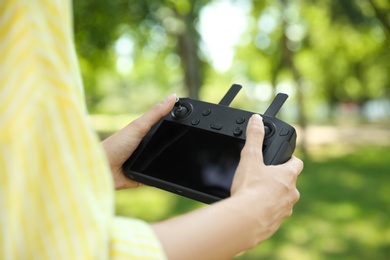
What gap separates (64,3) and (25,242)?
256 mm

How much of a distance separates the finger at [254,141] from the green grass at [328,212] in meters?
4.53

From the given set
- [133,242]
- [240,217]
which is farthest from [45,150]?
[240,217]

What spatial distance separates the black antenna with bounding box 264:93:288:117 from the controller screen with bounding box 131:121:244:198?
0.36 feet

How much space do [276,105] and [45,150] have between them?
710 mm

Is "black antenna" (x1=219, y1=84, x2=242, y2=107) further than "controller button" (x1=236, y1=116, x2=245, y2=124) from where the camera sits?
Yes

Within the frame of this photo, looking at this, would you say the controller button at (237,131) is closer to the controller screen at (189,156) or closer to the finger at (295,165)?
the controller screen at (189,156)

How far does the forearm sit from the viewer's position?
66 cm

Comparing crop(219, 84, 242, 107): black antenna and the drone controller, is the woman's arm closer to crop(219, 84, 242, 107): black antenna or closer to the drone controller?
the drone controller

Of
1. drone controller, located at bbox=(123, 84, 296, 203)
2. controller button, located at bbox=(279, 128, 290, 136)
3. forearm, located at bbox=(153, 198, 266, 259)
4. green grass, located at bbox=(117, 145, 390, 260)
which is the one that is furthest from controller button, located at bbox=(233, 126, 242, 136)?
green grass, located at bbox=(117, 145, 390, 260)

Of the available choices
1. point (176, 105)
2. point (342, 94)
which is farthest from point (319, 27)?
point (176, 105)

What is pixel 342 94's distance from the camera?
3238 centimetres

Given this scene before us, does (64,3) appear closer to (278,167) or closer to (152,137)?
(278,167)

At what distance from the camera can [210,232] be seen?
0.69 metres

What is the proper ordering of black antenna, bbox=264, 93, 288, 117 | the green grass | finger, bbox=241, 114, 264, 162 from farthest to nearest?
the green grass
black antenna, bbox=264, 93, 288, 117
finger, bbox=241, 114, 264, 162
